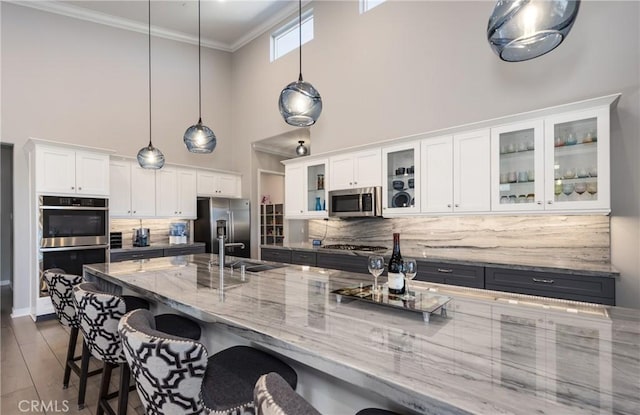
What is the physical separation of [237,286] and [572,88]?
3.53 m

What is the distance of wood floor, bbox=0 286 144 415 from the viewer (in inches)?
87.8

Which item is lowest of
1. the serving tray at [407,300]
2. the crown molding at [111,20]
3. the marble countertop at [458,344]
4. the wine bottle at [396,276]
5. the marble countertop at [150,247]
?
the marble countertop at [150,247]

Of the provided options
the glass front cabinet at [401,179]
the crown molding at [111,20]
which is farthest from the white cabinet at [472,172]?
the crown molding at [111,20]

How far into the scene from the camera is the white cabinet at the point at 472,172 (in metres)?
3.27

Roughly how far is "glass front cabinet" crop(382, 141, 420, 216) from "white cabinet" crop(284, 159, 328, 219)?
102 centimetres

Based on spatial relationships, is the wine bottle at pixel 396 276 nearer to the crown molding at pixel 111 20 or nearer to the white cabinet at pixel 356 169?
the white cabinet at pixel 356 169

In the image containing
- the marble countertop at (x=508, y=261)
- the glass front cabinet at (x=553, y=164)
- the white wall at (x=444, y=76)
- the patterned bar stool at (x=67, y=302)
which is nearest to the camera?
the patterned bar stool at (x=67, y=302)

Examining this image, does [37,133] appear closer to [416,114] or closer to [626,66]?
[416,114]

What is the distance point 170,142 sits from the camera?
6.06 metres

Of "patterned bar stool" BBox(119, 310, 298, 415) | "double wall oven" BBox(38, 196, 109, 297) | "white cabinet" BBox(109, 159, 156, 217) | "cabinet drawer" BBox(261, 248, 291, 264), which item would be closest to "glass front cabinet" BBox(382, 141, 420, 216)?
"cabinet drawer" BBox(261, 248, 291, 264)

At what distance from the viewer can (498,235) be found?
3.46 meters

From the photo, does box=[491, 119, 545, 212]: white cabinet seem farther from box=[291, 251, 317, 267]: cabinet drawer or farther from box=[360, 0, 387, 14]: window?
box=[360, 0, 387, 14]: window

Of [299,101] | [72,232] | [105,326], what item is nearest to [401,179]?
[299,101]

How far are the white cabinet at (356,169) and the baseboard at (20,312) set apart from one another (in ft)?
15.3
